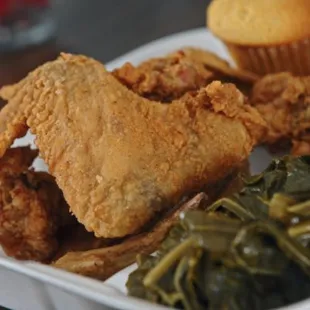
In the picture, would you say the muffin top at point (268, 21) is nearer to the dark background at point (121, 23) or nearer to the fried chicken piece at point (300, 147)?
the fried chicken piece at point (300, 147)

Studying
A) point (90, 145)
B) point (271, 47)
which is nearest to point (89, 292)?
point (90, 145)

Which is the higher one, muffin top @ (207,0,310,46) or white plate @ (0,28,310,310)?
muffin top @ (207,0,310,46)

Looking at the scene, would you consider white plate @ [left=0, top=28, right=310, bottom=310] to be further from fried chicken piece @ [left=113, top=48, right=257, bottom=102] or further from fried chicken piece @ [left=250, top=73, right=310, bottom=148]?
fried chicken piece @ [left=250, top=73, right=310, bottom=148]

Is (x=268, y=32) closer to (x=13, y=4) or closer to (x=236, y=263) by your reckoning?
(x=236, y=263)

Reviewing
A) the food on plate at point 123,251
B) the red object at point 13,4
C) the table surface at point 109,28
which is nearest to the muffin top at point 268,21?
the food on plate at point 123,251

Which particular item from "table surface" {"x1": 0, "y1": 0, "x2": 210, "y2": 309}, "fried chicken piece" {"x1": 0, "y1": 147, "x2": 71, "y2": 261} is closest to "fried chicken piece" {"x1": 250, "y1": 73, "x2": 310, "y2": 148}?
"fried chicken piece" {"x1": 0, "y1": 147, "x2": 71, "y2": 261}

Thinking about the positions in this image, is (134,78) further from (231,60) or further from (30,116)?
(231,60)
